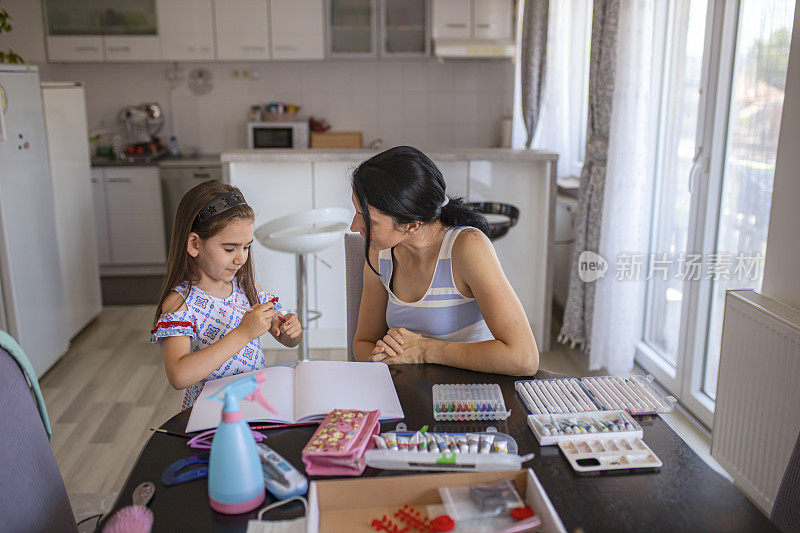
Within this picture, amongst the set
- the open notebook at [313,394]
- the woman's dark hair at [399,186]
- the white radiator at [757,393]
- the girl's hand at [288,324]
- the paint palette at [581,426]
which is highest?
the woman's dark hair at [399,186]

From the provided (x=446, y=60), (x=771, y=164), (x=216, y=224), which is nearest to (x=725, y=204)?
(x=771, y=164)

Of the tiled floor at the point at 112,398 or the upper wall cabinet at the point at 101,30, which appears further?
the upper wall cabinet at the point at 101,30

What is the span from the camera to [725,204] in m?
2.65

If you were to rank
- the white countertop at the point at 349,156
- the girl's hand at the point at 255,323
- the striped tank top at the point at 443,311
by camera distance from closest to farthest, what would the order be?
the girl's hand at the point at 255,323, the striped tank top at the point at 443,311, the white countertop at the point at 349,156

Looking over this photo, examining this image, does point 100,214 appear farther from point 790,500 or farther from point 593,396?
point 790,500

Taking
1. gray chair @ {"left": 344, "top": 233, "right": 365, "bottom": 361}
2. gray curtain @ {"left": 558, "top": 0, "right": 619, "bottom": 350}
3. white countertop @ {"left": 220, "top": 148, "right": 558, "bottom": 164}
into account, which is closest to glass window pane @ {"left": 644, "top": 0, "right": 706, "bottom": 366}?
gray curtain @ {"left": 558, "top": 0, "right": 619, "bottom": 350}

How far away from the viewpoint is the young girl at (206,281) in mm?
1511

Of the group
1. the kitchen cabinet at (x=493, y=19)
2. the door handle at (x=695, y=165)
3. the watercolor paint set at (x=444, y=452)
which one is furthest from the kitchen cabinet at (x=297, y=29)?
the watercolor paint set at (x=444, y=452)

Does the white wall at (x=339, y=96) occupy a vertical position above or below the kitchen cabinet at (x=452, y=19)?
below

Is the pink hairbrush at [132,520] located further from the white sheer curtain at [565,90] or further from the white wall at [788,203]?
the white sheer curtain at [565,90]

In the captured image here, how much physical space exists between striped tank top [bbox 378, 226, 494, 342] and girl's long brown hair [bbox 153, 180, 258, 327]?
443mm

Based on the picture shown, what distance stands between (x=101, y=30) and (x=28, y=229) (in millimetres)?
2431

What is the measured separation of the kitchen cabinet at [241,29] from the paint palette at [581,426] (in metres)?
4.53

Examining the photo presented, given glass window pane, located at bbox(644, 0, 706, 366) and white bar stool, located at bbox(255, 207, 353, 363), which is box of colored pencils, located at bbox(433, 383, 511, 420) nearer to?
white bar stool, located at bbox(255, 207, 353, 363)
